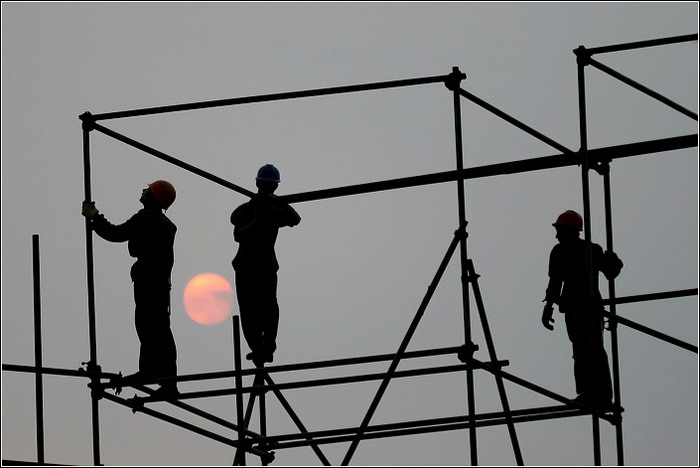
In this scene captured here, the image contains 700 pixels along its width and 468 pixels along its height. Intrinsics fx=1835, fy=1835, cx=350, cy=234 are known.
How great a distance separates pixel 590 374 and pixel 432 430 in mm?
1601

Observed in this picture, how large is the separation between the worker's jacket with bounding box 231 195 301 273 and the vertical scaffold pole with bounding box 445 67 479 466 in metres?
2.12

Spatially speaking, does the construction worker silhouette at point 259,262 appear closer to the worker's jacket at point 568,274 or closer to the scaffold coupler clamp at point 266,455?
the scaffold coupler clamp at point 266,455

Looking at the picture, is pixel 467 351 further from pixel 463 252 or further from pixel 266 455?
pixel 266 455

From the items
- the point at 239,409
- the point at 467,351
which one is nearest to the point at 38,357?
the point at 239,409

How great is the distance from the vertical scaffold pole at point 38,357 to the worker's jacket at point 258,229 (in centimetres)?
197

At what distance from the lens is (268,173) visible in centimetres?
1858

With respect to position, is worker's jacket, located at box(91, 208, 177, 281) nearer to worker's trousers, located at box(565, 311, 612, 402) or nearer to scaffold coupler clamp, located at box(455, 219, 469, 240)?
scaffold coupler clamp, located at box(455, 219, 469, 240)

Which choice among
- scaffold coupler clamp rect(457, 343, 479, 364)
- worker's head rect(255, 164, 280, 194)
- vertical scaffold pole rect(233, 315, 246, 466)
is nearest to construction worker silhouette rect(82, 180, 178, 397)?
vertical scaffold pole rect(233, 315, 246, 466)

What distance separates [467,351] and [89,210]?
4135mm

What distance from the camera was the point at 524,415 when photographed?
1748 centimetres

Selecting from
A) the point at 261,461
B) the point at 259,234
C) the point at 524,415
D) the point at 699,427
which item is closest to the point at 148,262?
the point at 259,234

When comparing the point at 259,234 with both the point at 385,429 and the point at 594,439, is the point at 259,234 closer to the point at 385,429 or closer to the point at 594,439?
the point at 385,429

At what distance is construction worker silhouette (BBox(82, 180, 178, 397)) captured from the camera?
18.0 meters

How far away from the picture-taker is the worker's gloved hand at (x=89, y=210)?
59.0 feet
